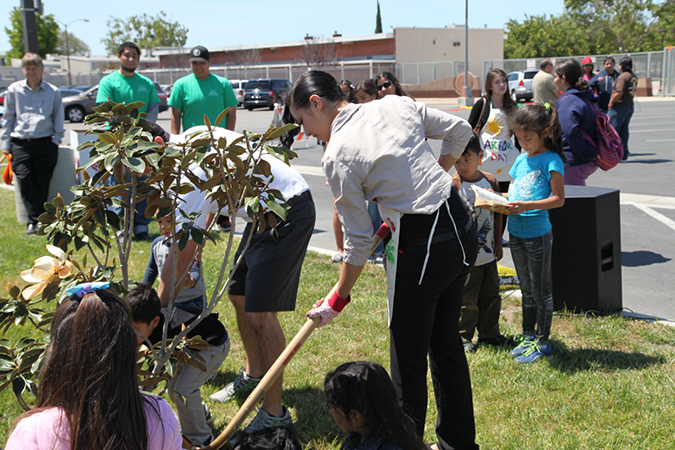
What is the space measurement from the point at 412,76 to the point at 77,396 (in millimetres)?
46552

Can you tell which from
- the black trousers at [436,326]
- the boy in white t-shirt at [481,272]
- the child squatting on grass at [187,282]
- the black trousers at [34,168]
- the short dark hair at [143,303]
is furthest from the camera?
the black trousers at [34,168]

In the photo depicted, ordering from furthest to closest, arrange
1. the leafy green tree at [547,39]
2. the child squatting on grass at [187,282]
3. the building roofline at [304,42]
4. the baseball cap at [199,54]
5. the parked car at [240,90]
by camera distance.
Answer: the leafy green tree at [547,39]
the building roofline at [304,42]
the parked car at [240,90]
the baseball cap at [199,54]
the child squatting on grass at [187,282]

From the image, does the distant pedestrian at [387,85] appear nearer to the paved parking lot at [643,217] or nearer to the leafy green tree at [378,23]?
the paved parking lot at [643,217]

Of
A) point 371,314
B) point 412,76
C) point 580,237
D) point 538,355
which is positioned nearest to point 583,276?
point 580,237

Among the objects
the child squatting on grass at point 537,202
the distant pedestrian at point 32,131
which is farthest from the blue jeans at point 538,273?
the distant pedestrian at point 32,131

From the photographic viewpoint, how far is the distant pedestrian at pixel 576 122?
5.46m

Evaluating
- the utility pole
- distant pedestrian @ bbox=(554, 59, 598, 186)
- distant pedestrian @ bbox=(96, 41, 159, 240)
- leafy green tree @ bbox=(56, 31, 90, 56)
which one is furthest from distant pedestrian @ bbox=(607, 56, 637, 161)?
leafy green tree @ bbox=(56, 31, 90, 56)

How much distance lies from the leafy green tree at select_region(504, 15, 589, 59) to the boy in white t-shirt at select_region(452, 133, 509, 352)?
194 feet

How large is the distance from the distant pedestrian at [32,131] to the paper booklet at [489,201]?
6033mm

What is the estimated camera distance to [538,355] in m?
3.94

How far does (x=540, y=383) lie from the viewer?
3650 mm

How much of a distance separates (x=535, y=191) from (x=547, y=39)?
201 ft

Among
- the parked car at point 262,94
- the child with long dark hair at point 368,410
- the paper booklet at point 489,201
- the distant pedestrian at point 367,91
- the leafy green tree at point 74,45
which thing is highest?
the leafy green tree at point 74,45

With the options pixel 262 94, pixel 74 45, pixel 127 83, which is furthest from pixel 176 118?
pixel 74 45
